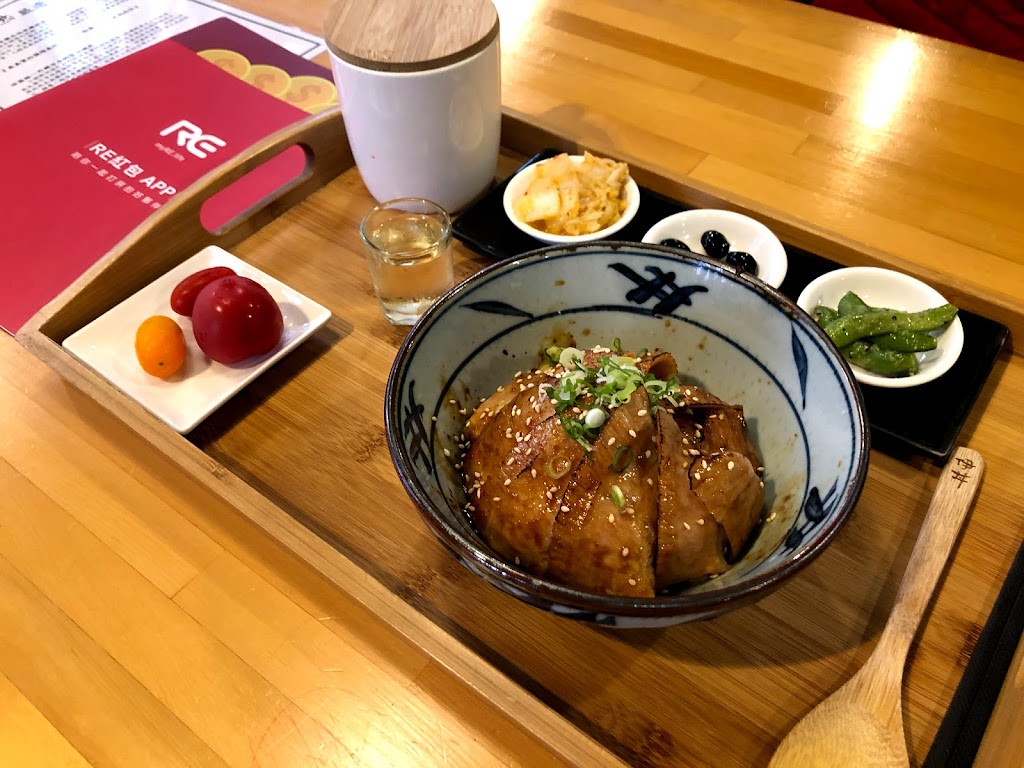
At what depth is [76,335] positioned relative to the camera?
154cm

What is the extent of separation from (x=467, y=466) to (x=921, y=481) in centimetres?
83

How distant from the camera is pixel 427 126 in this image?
1.70 m

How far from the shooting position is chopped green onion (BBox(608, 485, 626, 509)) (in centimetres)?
105

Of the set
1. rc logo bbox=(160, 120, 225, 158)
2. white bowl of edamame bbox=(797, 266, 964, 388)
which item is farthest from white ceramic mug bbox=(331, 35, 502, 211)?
white bowl of edamame bbox=(797, 266, 964, 388)

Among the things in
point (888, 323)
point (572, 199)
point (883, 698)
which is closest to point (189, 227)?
point (572, 199)

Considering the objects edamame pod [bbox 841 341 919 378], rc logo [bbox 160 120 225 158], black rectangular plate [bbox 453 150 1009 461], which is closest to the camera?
black rectangular plate [bbox 453 150 1009 461]

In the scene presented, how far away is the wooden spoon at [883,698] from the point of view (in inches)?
37.7

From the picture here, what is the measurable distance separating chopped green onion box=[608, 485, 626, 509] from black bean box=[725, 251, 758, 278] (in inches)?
31.7

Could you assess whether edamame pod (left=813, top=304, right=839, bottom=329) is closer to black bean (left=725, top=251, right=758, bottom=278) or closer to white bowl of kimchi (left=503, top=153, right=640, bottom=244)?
black bean (left=725, top=251, right=758, bottom=278)

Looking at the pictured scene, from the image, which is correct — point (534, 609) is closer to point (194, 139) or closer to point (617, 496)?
point (617, 496)

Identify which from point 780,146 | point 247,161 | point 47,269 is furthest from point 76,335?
point 780,146

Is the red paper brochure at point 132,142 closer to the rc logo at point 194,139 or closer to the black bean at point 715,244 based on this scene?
the rc logo at point 194,139

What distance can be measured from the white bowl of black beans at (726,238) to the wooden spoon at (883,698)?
2.24 feet

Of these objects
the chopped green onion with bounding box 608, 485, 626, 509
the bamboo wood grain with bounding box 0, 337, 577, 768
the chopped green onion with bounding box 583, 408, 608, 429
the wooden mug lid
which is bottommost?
the bamboo wood grain with bounding box 0, 337, 577, 768
